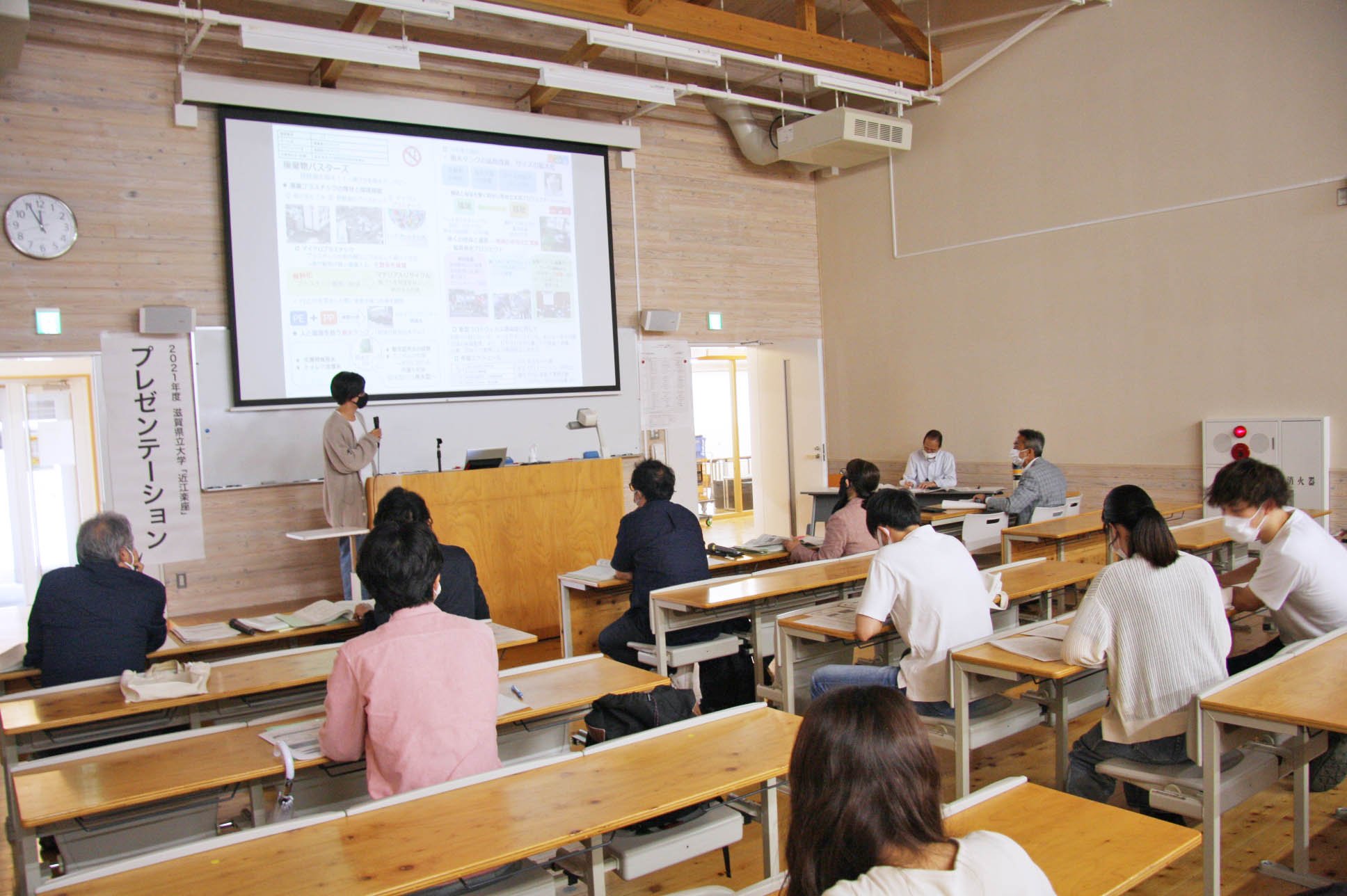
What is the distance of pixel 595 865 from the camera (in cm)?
215

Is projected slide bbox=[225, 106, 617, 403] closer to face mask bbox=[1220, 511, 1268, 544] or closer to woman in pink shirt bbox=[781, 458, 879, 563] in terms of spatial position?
woman in pink shirt bbox=[781, 458, 879, 563]

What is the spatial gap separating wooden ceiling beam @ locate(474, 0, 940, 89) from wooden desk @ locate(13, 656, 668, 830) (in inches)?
186

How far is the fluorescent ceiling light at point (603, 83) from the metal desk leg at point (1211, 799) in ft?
18.2

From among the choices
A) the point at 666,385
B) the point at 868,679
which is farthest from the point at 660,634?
the point at 666,385

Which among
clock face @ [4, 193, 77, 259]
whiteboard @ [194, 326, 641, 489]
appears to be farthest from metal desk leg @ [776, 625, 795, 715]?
clock face @ [4, 193, 77, 259]

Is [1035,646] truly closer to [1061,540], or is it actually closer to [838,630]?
[838,630]

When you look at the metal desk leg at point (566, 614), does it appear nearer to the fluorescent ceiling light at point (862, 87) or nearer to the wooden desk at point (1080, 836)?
the wooden desk at point (1080, 836)

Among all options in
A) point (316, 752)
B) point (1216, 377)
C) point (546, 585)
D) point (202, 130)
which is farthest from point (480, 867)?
point (1216, 377)

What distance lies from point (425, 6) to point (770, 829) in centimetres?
500

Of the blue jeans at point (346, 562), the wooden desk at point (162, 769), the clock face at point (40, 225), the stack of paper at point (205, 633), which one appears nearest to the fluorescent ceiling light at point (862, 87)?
the blue jeans at point (346, 562)

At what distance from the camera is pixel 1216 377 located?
708 centimetres

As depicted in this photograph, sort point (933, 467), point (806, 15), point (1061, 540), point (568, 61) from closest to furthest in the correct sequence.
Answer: point (1061, 540)
point (568, 61)
point (806, 15)
point (933, 467)

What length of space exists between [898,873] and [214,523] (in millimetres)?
6185

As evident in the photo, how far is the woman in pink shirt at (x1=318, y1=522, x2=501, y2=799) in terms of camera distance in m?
2.20
